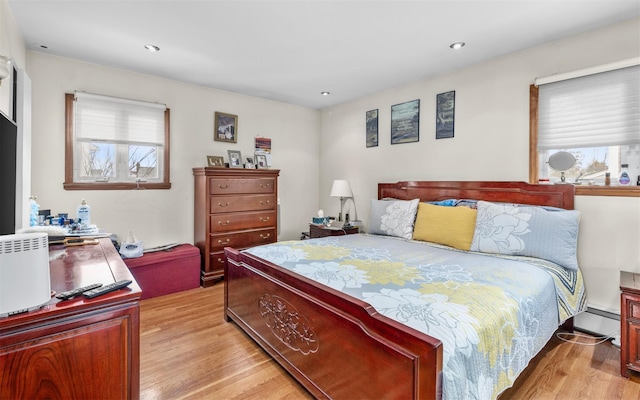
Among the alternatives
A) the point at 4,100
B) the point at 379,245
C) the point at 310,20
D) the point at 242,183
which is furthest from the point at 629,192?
the point at 4,100

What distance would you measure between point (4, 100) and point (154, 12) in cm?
111

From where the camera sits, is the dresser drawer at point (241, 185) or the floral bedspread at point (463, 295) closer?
the floral bedspread at point (463, 295)

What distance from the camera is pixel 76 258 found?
1723 mm

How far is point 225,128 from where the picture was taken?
418 cm

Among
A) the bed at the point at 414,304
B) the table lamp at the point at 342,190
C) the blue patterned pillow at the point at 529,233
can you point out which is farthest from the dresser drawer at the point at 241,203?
the blue patterned pillow at the point at 529,233

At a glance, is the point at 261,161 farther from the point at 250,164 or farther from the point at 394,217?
the point at 394,217

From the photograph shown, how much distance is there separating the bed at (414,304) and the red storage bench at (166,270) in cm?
106

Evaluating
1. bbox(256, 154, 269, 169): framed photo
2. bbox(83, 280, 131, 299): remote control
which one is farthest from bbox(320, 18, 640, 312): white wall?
bbox(83, 280, 131, 299): remote control

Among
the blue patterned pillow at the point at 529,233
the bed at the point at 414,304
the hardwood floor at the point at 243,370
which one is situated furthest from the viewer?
the blue patterned pillow at the point at 529,233

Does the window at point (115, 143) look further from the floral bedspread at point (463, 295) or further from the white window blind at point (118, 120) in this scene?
the floral bedspread at point (463, 295)

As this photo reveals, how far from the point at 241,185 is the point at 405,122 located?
2.19 meters

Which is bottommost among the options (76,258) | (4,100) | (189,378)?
(189,378)

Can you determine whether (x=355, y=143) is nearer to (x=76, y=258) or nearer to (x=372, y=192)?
(x=372, y=192)

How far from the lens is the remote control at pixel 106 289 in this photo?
1.12 metres
